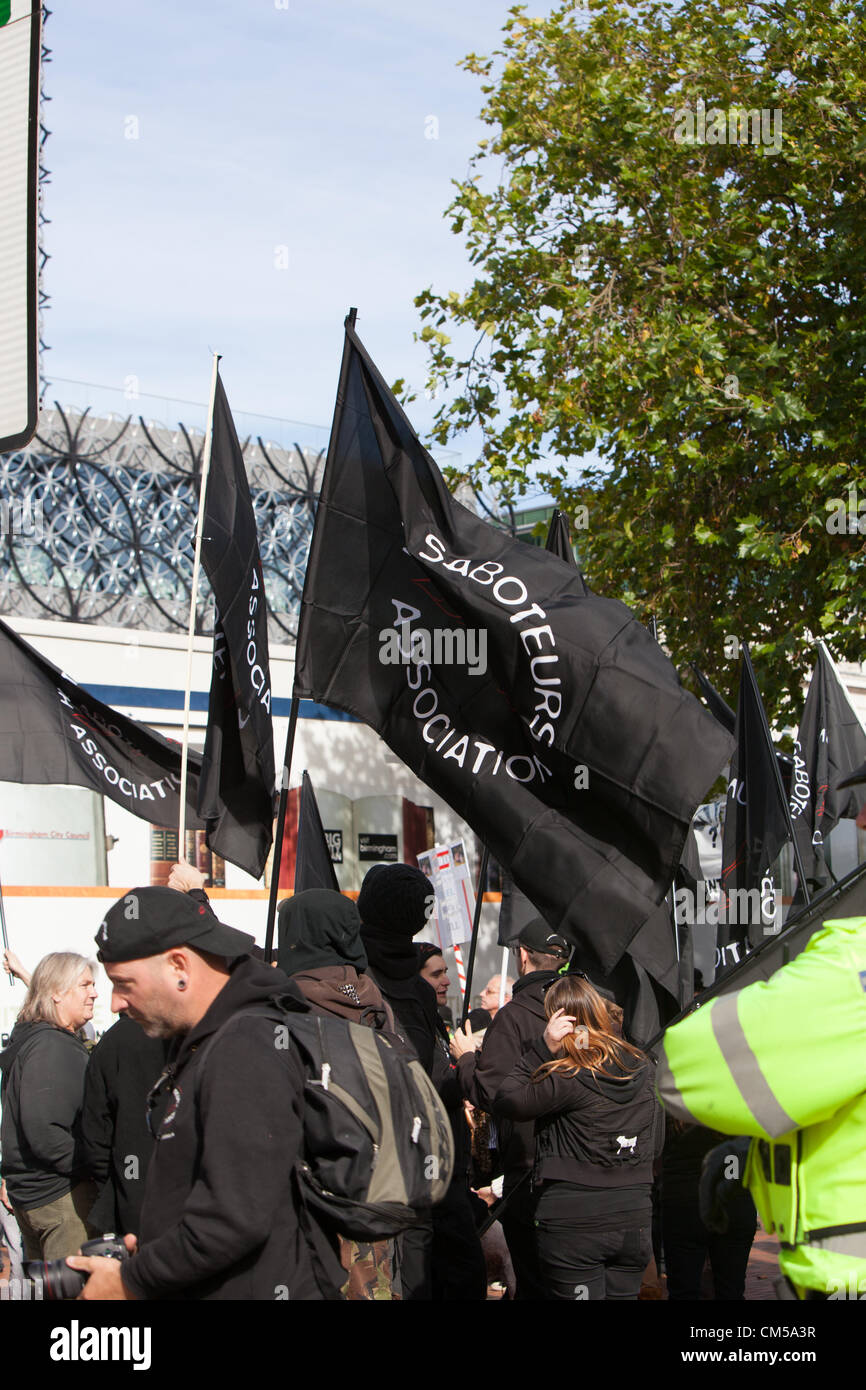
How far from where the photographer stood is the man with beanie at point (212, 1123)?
2826 millimetres

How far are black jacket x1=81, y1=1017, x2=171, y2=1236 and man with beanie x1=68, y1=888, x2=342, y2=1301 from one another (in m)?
1.45

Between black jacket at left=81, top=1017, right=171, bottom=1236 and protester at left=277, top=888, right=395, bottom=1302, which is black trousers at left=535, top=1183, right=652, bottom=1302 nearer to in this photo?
protester at left=277, top=888, right=395, bottom=1302

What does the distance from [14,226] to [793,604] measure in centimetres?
1316

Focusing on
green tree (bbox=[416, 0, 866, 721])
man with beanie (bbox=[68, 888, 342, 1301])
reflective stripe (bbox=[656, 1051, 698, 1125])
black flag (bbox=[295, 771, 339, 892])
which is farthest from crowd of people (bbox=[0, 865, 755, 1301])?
green tree (bbox=[416, 0, 866, 721])

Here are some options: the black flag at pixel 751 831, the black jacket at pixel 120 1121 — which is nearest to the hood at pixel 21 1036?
the black jacket at pixel 120 1121

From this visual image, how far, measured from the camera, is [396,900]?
196 inches

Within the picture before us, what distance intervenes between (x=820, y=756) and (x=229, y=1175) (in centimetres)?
800

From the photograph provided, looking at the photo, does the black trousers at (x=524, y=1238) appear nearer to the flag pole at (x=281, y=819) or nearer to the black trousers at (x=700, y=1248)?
the black trousers at (x=700, y=1248)

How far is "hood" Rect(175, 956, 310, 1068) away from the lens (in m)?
3.05

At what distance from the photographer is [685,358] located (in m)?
14.1

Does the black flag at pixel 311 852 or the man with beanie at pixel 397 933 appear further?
the black flag at pixel 311 852

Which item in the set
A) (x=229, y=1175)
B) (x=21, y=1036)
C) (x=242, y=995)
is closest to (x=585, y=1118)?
(x=21, y=1036)

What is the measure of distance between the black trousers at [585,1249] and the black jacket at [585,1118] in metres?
0.10
